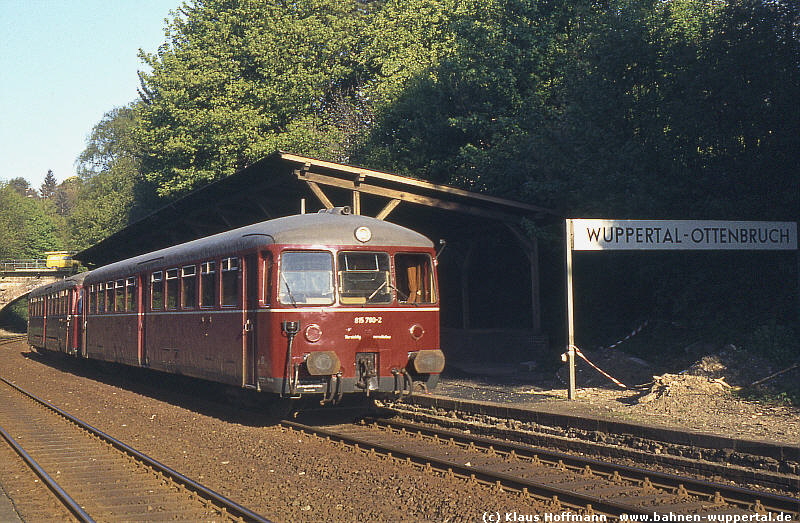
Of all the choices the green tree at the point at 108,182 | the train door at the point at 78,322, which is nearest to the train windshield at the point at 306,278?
the train door at the point at 78,322

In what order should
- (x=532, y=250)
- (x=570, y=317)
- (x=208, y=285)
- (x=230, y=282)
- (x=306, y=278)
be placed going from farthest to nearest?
(x=532, y=250)
(x=208, y=285)
(x=570, y=317)
(x=230, y=282)
(x=306, y=278)

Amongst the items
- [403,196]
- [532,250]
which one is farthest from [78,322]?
[532,250]

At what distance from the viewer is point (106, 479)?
942 centimetres

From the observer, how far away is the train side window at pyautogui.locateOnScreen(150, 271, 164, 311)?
1666 cm

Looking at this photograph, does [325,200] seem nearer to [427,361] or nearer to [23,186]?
[427,361]

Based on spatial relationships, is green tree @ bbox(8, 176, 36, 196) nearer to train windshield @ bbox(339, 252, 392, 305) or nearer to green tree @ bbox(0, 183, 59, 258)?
green tree @ bbox(0, 183, 59, 258)

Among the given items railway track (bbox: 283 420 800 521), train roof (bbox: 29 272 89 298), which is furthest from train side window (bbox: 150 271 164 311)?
train roof (bbox: 29 272 89 298)

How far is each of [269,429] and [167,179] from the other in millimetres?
27434

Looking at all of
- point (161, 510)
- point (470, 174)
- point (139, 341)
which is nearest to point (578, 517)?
point (161, 510)

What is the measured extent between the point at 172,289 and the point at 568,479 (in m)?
9.49

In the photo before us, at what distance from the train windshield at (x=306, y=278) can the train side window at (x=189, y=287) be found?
3.42 meters

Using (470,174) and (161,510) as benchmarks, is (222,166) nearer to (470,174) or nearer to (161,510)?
(470,174)

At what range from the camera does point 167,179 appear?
38.0 m

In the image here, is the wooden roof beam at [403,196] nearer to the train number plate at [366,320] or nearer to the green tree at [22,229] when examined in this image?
the train number plate at [366,320]
